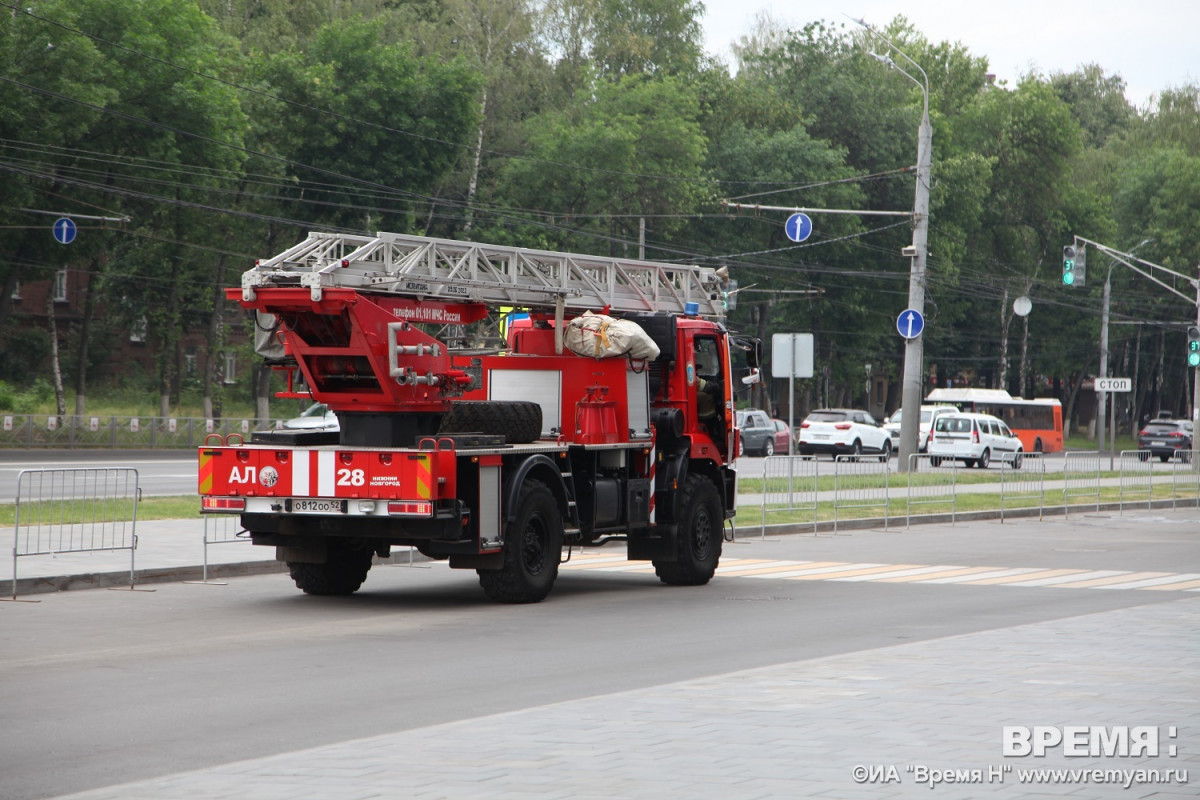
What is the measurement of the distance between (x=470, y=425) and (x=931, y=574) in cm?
659

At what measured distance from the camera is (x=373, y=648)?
11.1m

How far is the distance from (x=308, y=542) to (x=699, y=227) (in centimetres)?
5487

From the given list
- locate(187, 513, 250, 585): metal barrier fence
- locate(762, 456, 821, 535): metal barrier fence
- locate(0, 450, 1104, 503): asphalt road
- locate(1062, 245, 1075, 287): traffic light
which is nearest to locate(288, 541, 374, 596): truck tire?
locate(187, 513, 250, 585): metal barrier fence

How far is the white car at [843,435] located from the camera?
54.9m

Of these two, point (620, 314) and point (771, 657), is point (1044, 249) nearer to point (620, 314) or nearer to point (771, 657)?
point (620, 314)

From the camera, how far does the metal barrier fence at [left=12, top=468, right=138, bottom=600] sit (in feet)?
49.7

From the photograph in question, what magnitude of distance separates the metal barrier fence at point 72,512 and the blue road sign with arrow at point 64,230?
1075 inches

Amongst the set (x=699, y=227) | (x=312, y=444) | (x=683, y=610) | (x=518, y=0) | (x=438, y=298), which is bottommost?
(x=683, y=610)

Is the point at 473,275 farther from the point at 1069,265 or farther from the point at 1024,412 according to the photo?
the point at 1024,412

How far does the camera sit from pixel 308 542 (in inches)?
553

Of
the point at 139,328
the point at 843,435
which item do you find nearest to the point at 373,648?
the point at 843,435

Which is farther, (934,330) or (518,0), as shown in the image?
(934,330)

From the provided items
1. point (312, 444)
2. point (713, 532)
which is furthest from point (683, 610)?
point (312, 444)

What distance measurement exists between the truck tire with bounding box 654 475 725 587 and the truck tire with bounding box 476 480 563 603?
192cm
